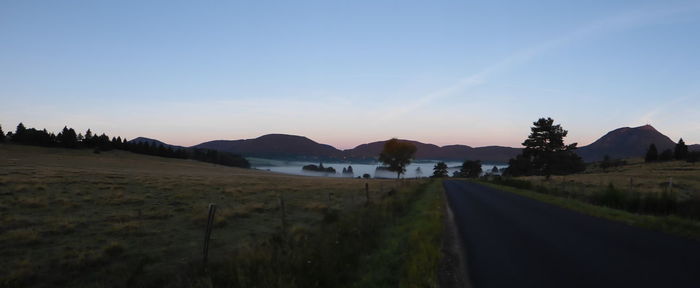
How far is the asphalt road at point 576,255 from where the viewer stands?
6.27 metres

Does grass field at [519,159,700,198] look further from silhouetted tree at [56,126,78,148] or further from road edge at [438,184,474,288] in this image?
silhouetted tree at [56,126,78,148]

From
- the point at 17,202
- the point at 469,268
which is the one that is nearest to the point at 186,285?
the point at 469,268

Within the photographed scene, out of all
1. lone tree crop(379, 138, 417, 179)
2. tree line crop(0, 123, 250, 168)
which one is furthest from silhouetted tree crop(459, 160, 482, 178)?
tree line crop(0, 123, 250, 168)

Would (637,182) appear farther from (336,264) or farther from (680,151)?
(680,151)

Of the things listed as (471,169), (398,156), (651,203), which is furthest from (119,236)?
(471,169)

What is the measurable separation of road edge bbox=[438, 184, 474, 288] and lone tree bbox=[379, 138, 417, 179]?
256ft

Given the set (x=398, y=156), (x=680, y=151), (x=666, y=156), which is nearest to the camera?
(x=398, y=156)

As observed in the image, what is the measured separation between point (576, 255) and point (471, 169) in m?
147

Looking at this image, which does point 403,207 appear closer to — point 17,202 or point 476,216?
point 476,216

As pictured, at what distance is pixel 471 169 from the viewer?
147 metres

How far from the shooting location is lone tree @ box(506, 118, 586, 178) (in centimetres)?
5725

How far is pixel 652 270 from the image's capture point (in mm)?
6691

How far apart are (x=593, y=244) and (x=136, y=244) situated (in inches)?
521

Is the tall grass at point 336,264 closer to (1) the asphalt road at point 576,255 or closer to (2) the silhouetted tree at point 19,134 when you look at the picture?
(1) the asphalt road at point 576,255
